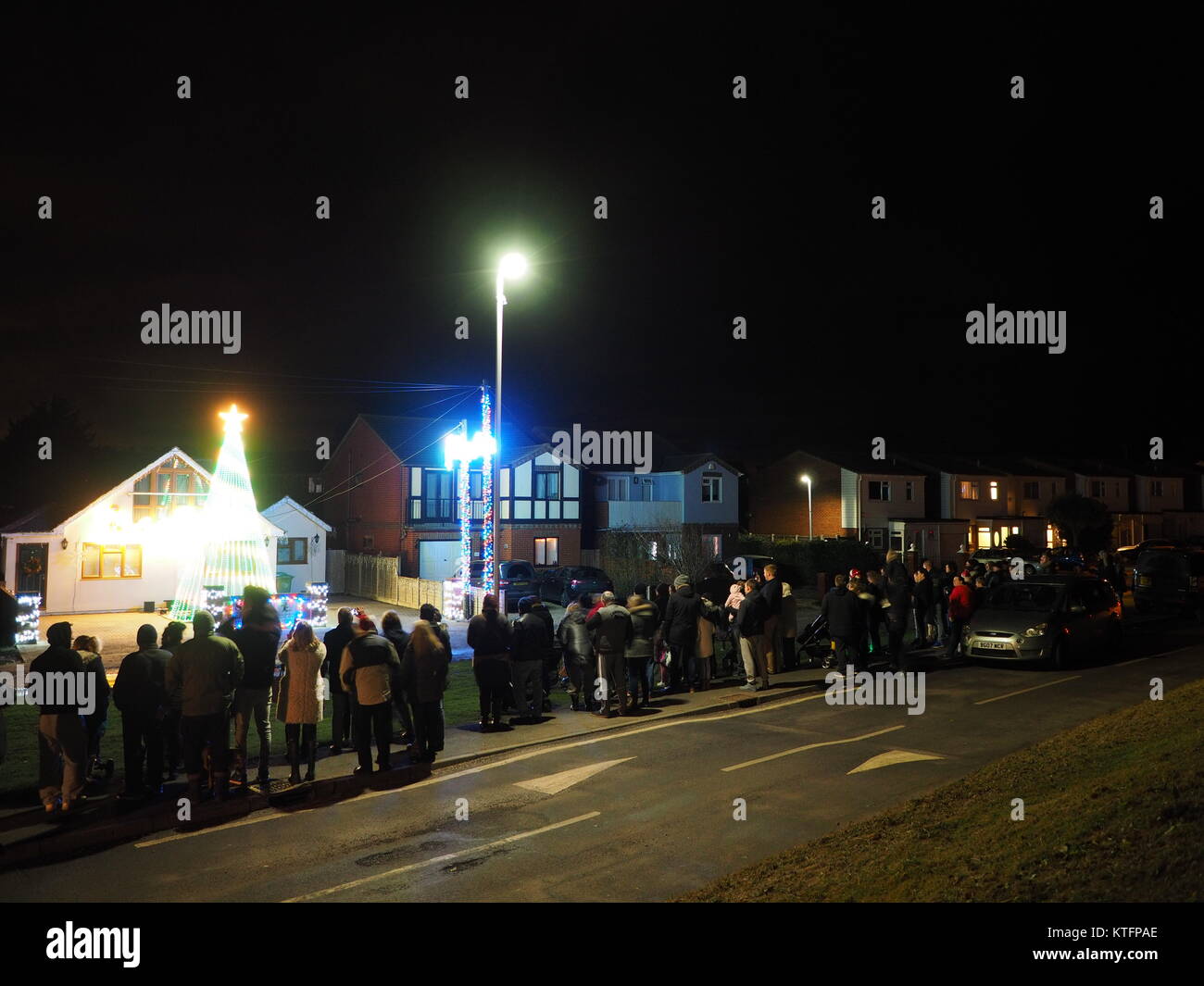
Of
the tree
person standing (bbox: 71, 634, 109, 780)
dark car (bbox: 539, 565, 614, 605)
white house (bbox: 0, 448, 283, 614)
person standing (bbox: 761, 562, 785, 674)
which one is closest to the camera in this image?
person standing (bbox: 71, 634, 109, 780)

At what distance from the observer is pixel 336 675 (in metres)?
10.8

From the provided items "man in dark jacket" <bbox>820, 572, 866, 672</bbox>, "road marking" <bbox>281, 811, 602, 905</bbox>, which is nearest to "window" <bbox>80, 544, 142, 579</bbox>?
"man in dark jacket" <bbox>820, 572, 866, 672</bbox>

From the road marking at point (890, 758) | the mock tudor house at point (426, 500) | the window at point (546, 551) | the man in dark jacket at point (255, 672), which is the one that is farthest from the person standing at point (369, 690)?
the window at point (546, 551)

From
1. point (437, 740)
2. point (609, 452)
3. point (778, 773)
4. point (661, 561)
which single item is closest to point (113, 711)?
point (437, 740)

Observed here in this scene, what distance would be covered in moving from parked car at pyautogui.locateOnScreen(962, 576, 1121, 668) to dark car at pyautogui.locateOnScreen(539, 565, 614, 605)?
51.4 ft

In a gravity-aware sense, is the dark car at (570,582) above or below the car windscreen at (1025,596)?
below

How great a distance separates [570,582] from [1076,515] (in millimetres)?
33682

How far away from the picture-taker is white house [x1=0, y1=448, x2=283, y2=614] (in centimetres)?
2819

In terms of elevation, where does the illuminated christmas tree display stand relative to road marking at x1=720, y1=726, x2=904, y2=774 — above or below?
above

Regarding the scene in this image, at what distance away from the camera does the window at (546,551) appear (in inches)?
1768

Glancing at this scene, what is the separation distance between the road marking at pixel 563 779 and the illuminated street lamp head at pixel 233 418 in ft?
56.8

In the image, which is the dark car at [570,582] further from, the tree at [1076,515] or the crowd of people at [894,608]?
the tree at [1076,515]

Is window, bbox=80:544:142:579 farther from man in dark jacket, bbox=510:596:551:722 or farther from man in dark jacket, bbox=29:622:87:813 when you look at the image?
man in dark jacket, bbox=29:622:87:813
